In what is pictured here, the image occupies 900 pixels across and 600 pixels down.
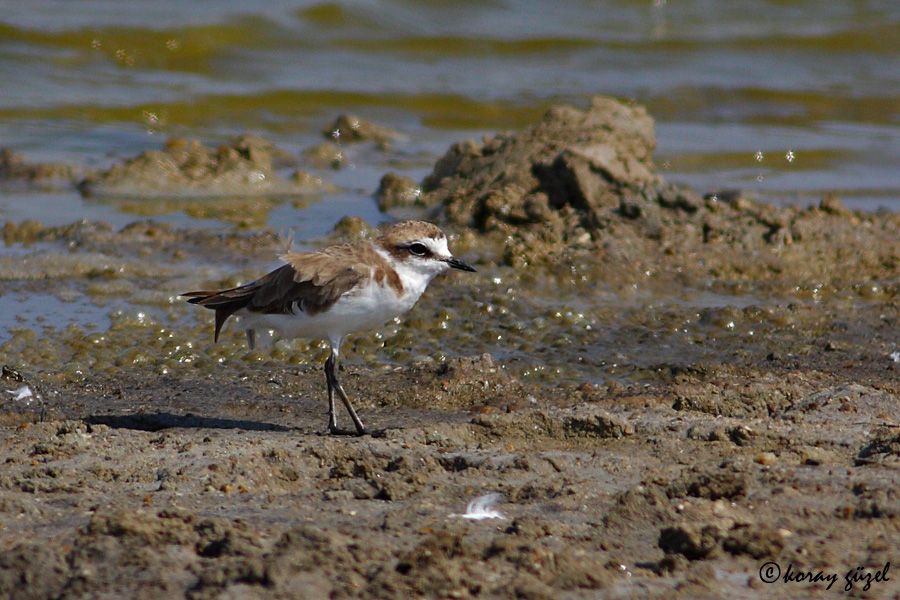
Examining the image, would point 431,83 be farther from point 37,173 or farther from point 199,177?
point 37,173

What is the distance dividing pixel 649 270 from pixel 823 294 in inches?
44.8

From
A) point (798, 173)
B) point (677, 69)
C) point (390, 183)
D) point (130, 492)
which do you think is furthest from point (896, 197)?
point (130, 492)

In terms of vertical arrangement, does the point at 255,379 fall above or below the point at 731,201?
below

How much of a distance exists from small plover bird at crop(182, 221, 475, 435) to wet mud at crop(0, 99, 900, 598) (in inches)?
18.4

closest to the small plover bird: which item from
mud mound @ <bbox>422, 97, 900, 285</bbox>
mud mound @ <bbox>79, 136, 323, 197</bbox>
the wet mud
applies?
the wet mud

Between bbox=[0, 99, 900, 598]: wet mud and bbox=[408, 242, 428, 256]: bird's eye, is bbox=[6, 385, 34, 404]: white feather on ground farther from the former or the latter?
bbox=[408, 242, 428, 256]: bird's eye

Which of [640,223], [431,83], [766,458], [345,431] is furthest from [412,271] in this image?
[431,83]

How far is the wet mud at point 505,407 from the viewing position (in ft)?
13.0

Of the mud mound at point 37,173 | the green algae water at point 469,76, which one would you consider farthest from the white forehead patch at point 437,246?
the mud mound at point 37,173

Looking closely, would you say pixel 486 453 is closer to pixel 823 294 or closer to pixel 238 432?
pixel 238 432

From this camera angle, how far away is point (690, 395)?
599cm

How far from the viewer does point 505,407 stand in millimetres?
6262

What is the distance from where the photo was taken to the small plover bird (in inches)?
238

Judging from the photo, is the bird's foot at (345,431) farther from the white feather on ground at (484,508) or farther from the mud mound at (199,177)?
the mud mound at (199,177)
